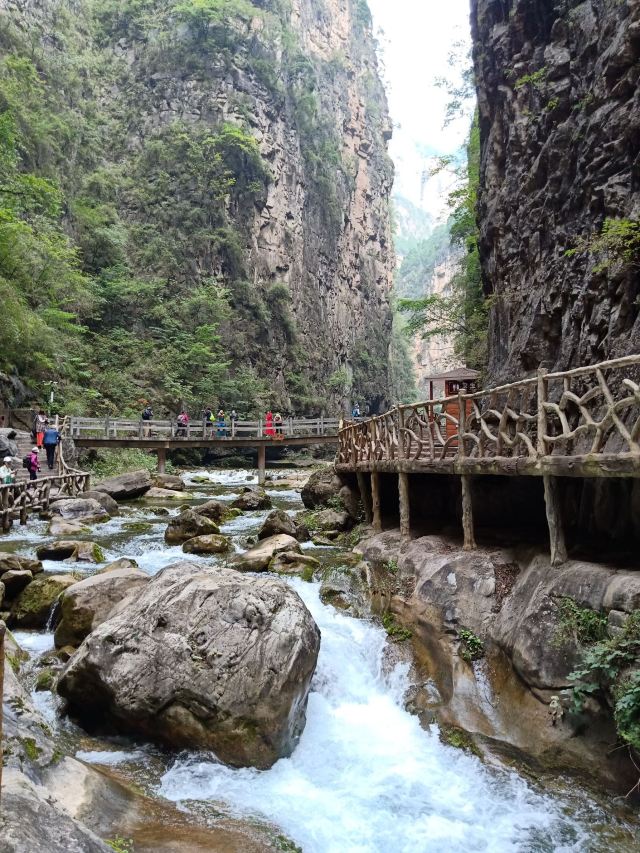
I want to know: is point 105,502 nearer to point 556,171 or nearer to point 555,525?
point 555,525

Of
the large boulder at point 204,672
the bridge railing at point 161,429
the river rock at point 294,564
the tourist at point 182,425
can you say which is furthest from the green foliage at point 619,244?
the tourist at point 182,425

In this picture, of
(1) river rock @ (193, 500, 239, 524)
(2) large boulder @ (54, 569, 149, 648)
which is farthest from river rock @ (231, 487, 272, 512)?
(2) large boulder @ (54, 569, 149, 648)

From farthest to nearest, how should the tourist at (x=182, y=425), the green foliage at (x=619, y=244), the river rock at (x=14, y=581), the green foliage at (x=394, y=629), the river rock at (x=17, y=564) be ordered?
the tourist at (x=182, y=425) < the green foliage at (x=619, y=244) < the river rock at (x=17, y=564) < the river rock at (x=14, y=581) < the green foliage at (x=394, y=629)

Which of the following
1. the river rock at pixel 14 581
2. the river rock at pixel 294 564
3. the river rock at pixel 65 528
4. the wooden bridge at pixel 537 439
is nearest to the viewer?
the wooden bridge at pixel 537 439

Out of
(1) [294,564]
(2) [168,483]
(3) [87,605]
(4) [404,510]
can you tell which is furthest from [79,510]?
(4) [404,510]

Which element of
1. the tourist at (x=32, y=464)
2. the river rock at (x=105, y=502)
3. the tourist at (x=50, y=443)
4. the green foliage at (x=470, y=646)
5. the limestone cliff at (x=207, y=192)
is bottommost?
the green foliage at (x=470, y=646)

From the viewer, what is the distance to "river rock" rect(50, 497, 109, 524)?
17141 mm

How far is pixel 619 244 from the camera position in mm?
10688

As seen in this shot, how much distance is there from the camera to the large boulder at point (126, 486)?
73.2ft

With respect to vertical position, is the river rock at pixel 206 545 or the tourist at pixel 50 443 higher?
the tourist at pixel 50 443

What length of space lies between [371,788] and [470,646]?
88.8 inches

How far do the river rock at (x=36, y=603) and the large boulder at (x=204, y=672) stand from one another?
253 centimetres

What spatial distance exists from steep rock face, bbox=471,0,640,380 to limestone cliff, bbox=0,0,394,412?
2401 centimetres

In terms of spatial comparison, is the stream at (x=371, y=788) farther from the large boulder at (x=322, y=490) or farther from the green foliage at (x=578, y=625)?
the large boulder at (x=322, y=490)
